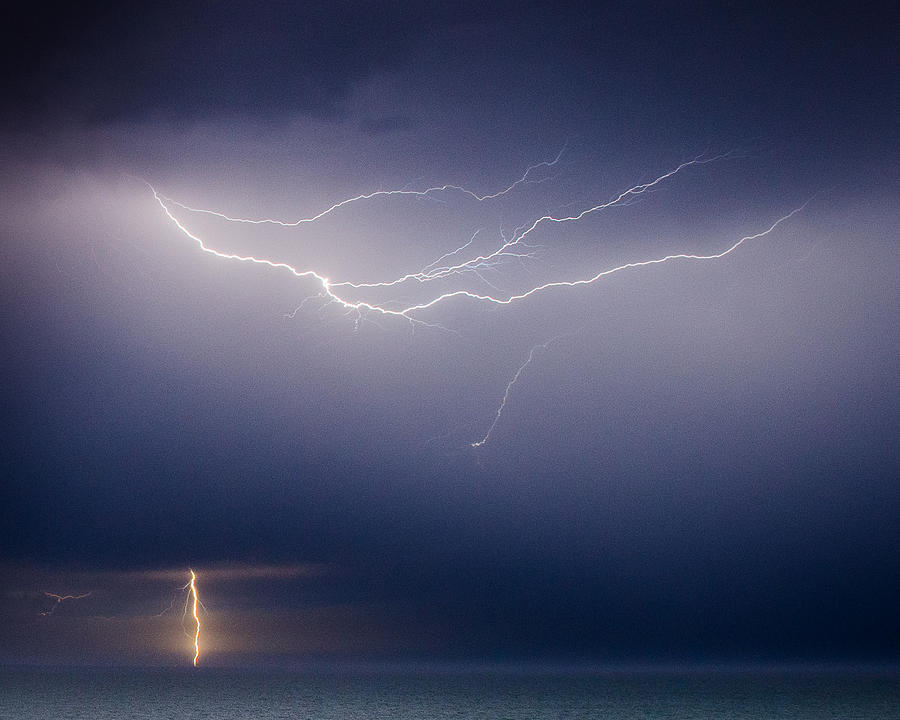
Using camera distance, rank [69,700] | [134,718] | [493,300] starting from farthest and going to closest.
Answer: [69,700] → [134,718] → [493,300]

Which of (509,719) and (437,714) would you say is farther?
(437,714)

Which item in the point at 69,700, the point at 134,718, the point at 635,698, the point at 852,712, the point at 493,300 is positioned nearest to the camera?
the point at 493,300

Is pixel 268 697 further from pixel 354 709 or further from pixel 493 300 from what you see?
pixel 493 300

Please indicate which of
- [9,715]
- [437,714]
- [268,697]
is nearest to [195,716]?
[9,715]

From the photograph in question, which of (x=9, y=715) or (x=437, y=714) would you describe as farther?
(x=437, y=714)

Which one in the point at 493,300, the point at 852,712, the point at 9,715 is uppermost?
the point at 493,300

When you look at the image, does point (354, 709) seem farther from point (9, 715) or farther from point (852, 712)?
point (852, 712)

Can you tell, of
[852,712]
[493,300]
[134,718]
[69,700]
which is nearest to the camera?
[493,300]

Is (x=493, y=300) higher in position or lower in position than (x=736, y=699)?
higher

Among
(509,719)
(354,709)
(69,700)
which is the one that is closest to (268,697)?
(69,700)
